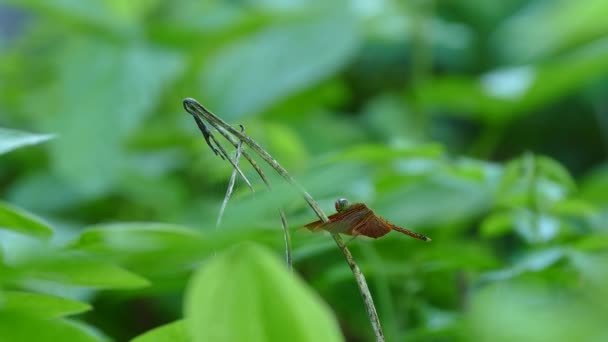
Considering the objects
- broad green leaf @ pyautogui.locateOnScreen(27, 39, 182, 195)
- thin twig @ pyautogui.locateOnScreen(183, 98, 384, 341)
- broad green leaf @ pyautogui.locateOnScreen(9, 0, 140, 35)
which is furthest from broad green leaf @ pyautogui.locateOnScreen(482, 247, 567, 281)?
broad green leaf @ pyautogui.locateOnScreen(9, 0, 140, 35)

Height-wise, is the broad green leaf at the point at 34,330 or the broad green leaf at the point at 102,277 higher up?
the broad green leaf at the point at 102,277

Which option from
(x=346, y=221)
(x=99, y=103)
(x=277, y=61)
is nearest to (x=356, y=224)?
(x=346, y=221)

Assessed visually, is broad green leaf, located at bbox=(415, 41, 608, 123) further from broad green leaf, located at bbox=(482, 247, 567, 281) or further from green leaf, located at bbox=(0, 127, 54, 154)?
green leaf, located at bbox=(0, 127, 54, 154)

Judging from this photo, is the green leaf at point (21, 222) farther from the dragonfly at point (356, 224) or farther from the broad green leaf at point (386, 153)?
the broad green leaf at point (386, 153)

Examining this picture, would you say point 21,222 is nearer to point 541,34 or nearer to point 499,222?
point 499,222

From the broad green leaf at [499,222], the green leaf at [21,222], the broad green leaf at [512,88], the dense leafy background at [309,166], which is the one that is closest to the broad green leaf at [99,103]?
the dense leafy background at [309,166]

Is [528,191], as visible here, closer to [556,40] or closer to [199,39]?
[199,39]

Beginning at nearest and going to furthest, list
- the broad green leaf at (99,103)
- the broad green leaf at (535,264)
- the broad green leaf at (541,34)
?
the broad green leaf at (535,264), the broad green leaf at (99,103), the broad green leaf at (541,34)
